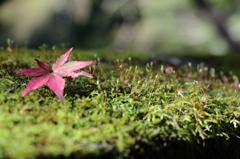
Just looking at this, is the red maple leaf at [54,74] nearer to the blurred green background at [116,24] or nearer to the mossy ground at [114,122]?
the mossy ground at [114,122]

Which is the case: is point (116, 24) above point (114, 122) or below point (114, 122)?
above

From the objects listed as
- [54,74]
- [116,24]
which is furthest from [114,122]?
Result: [116,24]

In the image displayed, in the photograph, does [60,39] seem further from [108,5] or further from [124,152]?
[124,152]

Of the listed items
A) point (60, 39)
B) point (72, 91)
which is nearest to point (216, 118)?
point (72, 91)

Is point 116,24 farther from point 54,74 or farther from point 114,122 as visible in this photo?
point 114,122

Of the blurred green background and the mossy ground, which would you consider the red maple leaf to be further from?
the blurred green background

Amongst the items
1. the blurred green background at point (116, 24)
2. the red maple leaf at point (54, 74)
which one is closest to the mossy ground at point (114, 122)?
the red maple leaf at point (54, 74)
